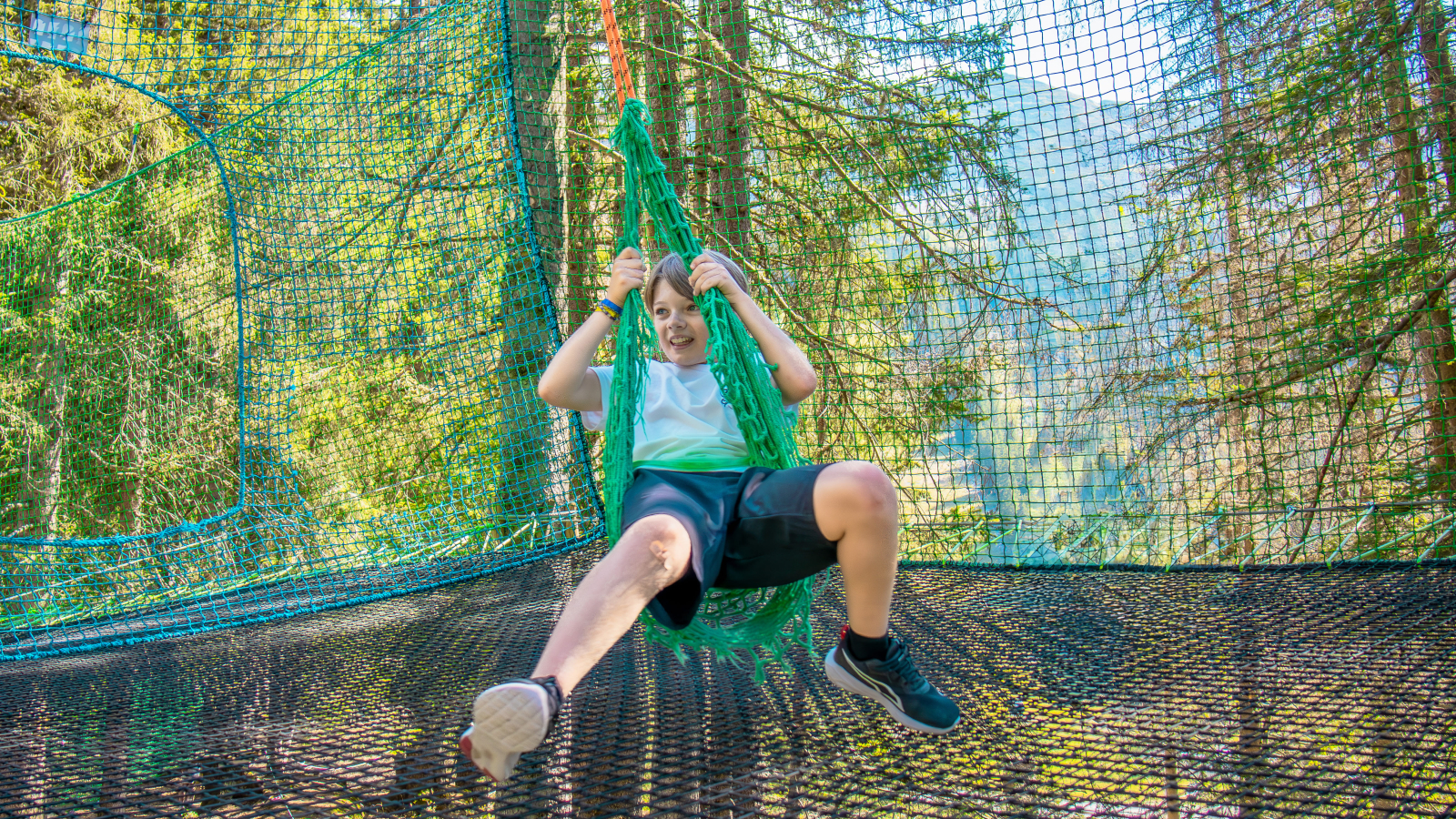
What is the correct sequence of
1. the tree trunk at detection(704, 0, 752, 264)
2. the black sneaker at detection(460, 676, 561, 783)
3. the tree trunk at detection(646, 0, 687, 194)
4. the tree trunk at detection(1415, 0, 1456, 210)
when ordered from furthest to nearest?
the tree trunk at detection(646, 0, 687, 194)
the tree trunk at detection(704, 0, 752, 264)
the tree trunk at detection(1415, 0, 1456, 210)
the black sneaker at detection(460, 676, 561, 783)

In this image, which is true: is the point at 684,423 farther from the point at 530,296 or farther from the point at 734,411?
the point at 530,296

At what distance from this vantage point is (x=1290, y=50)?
107 inches

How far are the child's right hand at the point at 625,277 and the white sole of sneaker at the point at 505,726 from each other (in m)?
0.66

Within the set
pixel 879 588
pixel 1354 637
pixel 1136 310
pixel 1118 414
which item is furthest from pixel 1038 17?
pixel 879 588

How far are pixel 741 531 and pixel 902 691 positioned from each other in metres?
0.30

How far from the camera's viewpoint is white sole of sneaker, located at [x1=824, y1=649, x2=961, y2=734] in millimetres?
1154

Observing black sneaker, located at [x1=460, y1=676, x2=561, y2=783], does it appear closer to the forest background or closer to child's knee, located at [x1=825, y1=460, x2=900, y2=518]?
child's knee, located at [x1=825, y1=460, x2=900, y2=518]

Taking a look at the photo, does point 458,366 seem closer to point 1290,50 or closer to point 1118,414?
point 1118,414

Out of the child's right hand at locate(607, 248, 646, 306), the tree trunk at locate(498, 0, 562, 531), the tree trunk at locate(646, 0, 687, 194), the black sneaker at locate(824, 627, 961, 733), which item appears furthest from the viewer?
the tree trunk at locate(646, 0, 687, 194)

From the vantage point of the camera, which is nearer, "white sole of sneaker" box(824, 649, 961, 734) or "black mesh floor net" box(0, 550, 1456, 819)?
"black mesh floor net" box(0, 550, 1456, 819)

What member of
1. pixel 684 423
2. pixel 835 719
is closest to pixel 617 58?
pixel 684 423

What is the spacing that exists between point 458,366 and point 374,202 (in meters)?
0.62

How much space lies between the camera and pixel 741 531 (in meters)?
1.16

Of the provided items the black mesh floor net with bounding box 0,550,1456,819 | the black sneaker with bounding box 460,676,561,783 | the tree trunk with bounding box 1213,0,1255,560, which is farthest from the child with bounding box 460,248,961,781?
the tree trunk with bounding box 1213,0,1255,560
